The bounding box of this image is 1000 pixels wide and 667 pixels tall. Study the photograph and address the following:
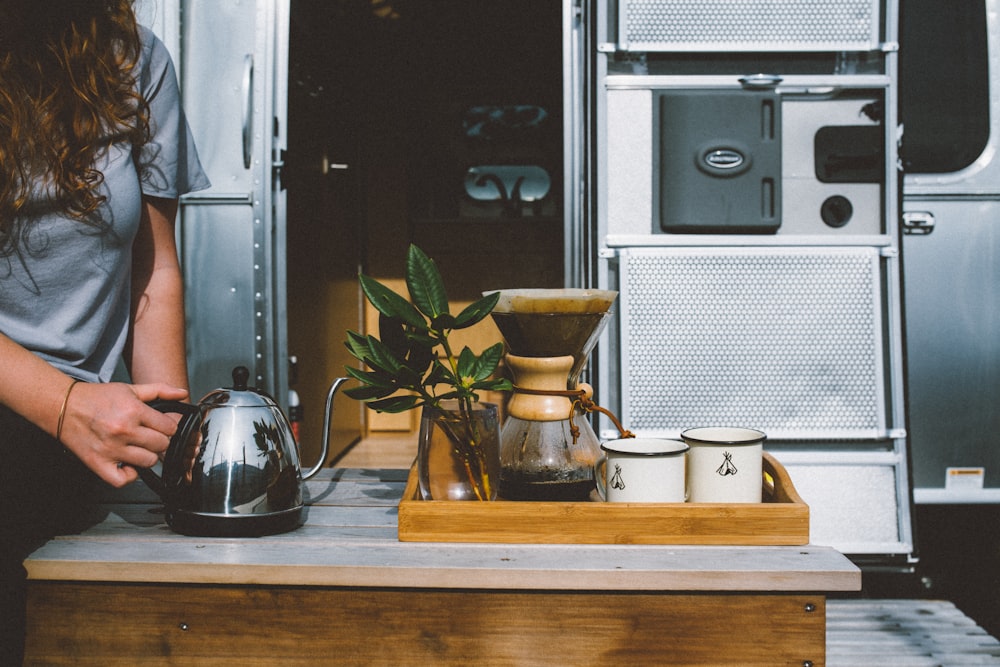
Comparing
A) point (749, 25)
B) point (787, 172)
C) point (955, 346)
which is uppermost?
point (749, 25)

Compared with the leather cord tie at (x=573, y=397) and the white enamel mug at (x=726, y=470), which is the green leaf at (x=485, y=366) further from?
the white enamel mug at (x=726, y=470)

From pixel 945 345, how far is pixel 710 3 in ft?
3.82

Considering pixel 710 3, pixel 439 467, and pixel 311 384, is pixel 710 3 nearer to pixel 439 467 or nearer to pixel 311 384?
pixel 439 467

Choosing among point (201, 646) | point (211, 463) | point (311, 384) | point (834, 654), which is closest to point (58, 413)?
point (211, 463)

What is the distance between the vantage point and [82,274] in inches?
40.3

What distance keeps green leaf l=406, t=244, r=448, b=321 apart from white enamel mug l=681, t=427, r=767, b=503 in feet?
1.18

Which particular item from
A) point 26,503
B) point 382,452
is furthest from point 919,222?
point 382,452

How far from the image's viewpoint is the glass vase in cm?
89

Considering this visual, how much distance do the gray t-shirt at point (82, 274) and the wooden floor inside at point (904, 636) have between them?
5.32 feet

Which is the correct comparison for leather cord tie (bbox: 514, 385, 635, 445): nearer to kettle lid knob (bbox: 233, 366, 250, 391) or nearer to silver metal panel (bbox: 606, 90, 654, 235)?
kettle lid knob (bbox: 233, 366, 250, 391)

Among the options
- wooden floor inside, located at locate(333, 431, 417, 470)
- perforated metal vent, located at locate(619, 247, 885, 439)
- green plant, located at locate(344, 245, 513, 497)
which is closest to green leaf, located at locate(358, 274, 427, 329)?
green plant, located at locate(344, 245, 513, 497)

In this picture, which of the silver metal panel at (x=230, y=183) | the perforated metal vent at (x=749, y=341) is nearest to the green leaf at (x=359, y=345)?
the perforated metal vent at (x=749, y=341)

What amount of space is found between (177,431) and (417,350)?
1.06 ft

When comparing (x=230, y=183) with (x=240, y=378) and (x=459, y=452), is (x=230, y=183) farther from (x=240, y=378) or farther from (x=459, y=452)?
(x=459, y=452)
